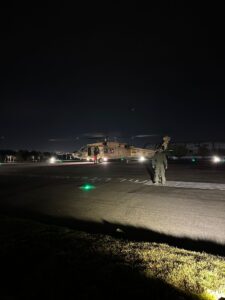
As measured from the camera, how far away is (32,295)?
143 inches

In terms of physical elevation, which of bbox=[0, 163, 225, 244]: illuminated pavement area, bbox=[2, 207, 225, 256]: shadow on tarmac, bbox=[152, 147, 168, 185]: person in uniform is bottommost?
bbox=[2, 207, 225, 256]: shadow on tarmac

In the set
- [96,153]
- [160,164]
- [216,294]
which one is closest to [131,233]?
Result: [216,294]

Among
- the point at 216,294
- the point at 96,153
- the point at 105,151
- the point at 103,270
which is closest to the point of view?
the point at 216,294

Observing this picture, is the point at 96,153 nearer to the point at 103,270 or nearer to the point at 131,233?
the point at 131,233

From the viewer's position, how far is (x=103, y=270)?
169 inches

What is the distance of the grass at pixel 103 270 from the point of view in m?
3.67

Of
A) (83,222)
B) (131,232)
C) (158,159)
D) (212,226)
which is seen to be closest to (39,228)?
(83,222)

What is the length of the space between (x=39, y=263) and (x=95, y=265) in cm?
95

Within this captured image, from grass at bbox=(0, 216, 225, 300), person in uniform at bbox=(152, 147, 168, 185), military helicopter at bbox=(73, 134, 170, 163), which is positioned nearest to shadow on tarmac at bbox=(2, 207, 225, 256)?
grass at bbox=(0, 216, 225, 300)

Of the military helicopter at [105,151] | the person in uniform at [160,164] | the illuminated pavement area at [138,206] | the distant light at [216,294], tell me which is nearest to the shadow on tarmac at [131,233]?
the illuminated pavement area at [138,206]

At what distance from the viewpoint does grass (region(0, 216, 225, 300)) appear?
367cm

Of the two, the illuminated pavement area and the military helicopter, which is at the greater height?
the military helicopter

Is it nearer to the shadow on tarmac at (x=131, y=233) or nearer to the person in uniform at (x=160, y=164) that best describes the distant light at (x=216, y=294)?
the shadow on tarmac at (x=131, y=233)

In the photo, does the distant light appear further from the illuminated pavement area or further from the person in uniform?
the person in uniform
